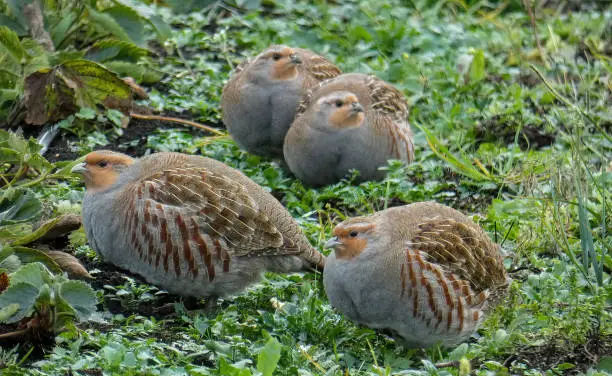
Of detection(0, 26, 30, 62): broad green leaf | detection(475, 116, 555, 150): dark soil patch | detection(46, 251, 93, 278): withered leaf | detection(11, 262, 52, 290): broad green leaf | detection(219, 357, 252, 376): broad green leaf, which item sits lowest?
detection(475, 116, 555, 150): dark soil patch

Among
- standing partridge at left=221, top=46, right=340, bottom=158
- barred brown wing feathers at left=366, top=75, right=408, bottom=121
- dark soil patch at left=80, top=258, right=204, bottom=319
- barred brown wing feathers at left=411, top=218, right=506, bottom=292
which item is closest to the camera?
barred brown wing feathers at left=411, top=218, right=506, bottom=292

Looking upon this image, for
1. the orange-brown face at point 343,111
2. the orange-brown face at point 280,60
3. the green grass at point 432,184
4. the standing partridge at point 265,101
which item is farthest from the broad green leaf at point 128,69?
the orange-brown face at point 343,111

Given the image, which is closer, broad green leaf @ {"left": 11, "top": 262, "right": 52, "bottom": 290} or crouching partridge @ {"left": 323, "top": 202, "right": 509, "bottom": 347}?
broad green leaf @ {"left": 11, "top": 262, "right": 52, "bottom": 290}

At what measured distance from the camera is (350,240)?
4734mm

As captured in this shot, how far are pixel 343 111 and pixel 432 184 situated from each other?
2.46ft

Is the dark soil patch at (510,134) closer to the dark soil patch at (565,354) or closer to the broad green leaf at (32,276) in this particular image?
the dark soil patch at (565,354)

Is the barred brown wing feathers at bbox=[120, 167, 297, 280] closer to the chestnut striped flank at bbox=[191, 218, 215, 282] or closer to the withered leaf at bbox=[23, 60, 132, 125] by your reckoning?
the chestnut striped flank at bbox=[191, 218, 215, 282]

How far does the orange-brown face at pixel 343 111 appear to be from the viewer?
6.77 meters

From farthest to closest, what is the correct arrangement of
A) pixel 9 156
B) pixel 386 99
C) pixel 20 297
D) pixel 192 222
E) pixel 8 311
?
pixel 386 99 < pixel 9 156 < pixel 192 222 < pixel 20 297 < pixel 8 311

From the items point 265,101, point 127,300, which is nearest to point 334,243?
point 127,300

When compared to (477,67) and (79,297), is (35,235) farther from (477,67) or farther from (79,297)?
(477,67)

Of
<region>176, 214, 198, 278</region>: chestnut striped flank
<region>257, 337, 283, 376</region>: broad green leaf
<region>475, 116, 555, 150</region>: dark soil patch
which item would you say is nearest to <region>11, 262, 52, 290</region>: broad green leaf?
<region>176, 214, 198, 278</region>: chestnut striped flank

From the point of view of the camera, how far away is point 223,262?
16.3ft

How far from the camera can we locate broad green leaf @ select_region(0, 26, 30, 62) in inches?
262
